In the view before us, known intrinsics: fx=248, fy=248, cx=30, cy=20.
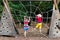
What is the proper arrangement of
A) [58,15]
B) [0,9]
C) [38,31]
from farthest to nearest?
[0,9], [38,31], [58,15]

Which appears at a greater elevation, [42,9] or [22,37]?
[42,9]

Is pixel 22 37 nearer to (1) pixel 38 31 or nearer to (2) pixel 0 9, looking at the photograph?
(1) pixel 38 31

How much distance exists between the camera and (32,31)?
23.4 feet

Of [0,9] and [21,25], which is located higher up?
[0,9]

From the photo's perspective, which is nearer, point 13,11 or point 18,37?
point 18,37

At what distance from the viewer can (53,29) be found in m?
6.41

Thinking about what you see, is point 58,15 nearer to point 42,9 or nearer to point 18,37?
point 18,37

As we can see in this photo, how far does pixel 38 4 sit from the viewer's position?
8.31 meters

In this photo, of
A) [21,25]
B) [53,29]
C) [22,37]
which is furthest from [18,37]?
[21,25]

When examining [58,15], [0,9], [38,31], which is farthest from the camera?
[0,9]

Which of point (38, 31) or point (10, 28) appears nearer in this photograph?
point (10, 28)

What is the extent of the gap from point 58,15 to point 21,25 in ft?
6.59

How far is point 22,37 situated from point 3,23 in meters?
0.62

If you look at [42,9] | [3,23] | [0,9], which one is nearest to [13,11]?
[0,9]
